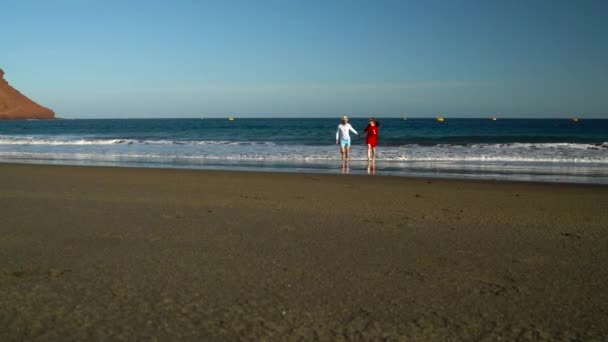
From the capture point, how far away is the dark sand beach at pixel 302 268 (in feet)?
10.0

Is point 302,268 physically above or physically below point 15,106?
below

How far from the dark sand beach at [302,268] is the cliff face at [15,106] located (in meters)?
168

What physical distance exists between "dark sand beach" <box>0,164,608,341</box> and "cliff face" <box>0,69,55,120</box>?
168 m

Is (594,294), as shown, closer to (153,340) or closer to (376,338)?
(376,338)

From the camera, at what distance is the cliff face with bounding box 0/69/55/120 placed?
15225 centimetres

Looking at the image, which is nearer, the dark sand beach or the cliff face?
the dark sand beach

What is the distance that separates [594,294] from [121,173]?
39.4 ft

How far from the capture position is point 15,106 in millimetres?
157125

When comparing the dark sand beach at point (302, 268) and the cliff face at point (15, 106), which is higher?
the cliff face at point (15, 106)

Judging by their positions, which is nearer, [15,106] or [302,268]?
[302,268]

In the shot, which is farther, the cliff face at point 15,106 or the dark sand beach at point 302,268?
the cliff face at point 15,106

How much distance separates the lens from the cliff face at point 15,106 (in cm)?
15225

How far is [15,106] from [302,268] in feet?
588

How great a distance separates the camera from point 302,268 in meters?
4.21
